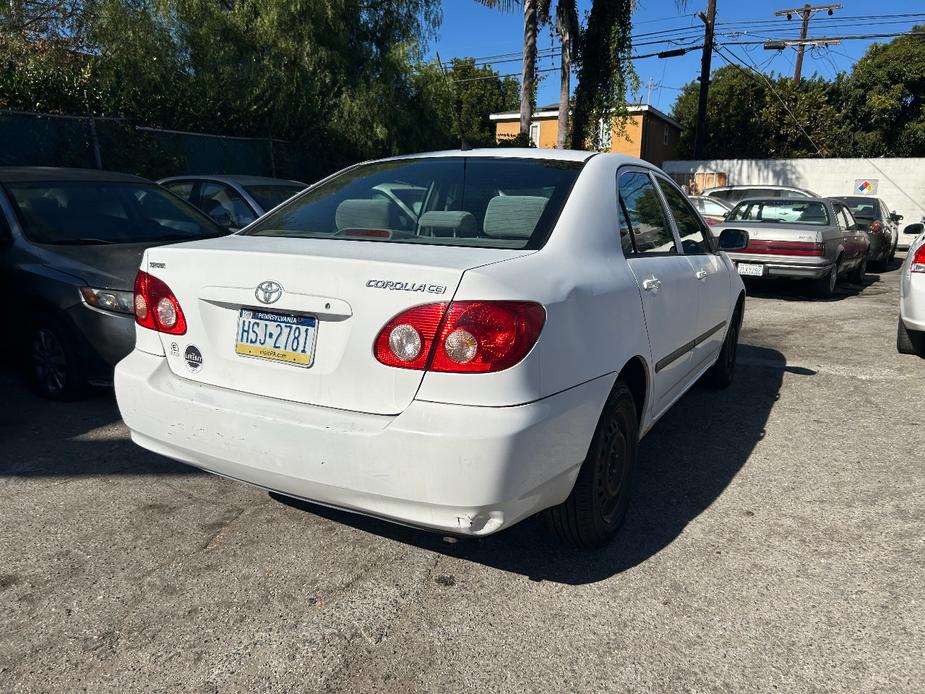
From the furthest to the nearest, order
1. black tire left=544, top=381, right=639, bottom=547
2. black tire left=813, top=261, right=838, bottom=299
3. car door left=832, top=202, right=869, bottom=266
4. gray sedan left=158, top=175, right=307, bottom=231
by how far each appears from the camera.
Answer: car door left=832, top=202, right=869, bottom=266 → black tire left=813, top=261, right=838, bottom=299 → gray sedan left=158, top=175, right=307, bottom=231 → black tire left=544, top=381, right=639, bottom=547

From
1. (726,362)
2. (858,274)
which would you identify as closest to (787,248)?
(858,274)

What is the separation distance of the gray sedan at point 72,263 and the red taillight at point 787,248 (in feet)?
24.4

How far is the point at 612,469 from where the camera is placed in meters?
2.98

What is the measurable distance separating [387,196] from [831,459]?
9.36ft

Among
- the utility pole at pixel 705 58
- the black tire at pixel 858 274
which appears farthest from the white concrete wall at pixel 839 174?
the black tire at pixel 858 274

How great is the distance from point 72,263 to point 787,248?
8720 mm

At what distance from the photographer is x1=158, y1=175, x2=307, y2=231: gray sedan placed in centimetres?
802

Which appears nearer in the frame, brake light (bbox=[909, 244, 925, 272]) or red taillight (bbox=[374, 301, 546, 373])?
red taillight (bbox=[374, 301, 546, 373])

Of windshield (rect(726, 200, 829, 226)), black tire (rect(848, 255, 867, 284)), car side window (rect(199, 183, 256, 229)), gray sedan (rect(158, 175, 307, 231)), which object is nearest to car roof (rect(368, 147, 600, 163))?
gray sedan (rect(158, 175, 307, 231))

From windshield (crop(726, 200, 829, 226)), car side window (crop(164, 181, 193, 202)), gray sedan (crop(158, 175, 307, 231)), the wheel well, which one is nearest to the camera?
the wheel well

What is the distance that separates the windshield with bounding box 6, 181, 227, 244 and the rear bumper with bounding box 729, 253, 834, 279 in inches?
284

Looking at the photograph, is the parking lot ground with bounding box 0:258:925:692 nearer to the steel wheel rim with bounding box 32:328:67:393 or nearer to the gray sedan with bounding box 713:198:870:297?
the steel wheel rim with bounding box 32:328:67:393

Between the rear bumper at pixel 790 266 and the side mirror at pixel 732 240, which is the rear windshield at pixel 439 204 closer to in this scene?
the side mirror at pixel 732 240

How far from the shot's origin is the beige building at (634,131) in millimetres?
32812
